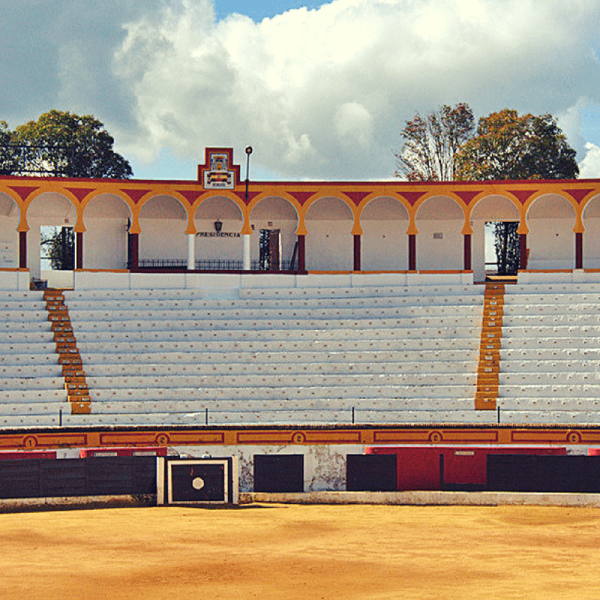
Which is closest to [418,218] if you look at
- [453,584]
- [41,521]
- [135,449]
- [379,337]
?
[379,337]

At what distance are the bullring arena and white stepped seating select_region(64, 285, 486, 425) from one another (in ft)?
0.29

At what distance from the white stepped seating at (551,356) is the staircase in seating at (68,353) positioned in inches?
497

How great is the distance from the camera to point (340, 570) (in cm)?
1850

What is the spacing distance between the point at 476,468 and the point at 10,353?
15326 millimetres

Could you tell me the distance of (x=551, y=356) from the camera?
31.2 m

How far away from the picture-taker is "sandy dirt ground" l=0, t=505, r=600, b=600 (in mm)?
16906

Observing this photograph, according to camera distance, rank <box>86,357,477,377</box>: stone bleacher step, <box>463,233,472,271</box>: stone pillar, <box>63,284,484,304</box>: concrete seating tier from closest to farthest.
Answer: <box>86,357,477,377</box>: stone bleacher step
<box>63,284,484,304</box>: concrete seating tier
<box>463,233,472,271</box>: stone pillar

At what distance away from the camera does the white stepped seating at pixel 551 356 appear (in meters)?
29.1

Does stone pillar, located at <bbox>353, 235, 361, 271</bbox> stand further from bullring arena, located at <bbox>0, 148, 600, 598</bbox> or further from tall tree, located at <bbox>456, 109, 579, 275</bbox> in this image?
tall tree, located at <bbox>456, 109, 579, 275</bbox>

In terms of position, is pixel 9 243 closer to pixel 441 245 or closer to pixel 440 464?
pixel 441 245

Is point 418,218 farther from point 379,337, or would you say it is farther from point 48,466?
point 48,466

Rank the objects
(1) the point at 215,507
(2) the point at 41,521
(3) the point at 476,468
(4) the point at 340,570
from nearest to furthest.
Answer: (4) the point at 340,570, (2) the point at 41,521, (1) the point at 215,507, (3) the point at 476,468

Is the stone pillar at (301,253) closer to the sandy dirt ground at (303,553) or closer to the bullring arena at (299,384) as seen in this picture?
the bullring arena at (299,384)

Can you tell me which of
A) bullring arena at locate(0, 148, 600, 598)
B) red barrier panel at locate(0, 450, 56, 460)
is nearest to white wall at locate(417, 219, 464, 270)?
bullring arena at locate(0, 148, 600, 598)
